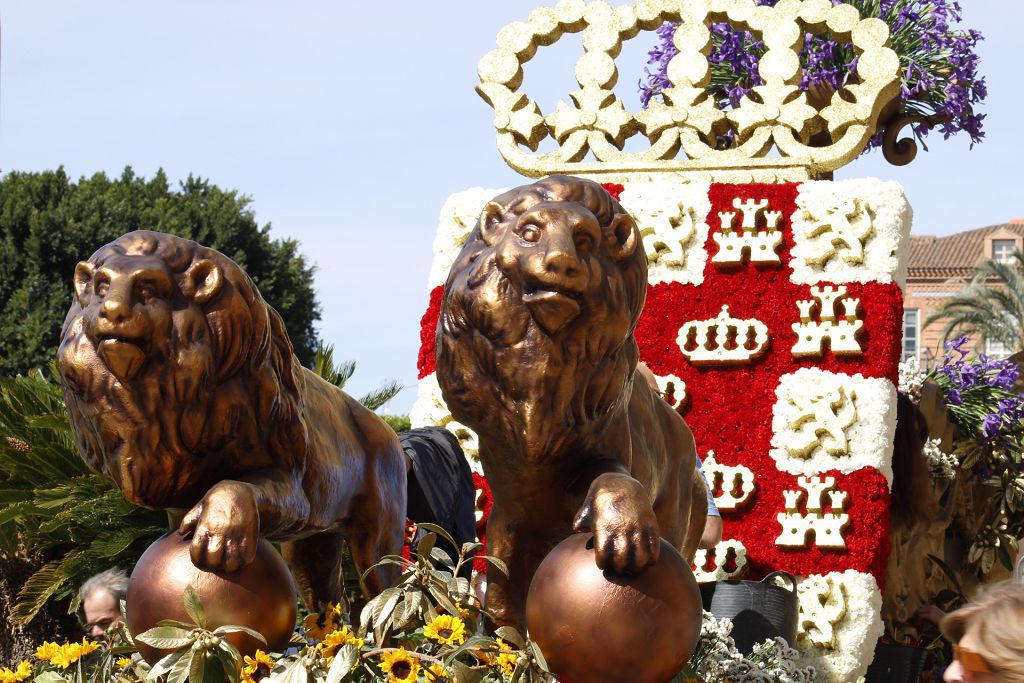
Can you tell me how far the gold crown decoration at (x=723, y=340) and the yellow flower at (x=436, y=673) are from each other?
145 inches

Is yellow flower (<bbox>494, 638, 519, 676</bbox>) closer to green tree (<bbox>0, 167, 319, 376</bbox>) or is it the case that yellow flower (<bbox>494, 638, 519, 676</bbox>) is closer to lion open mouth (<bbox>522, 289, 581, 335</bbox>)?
lion open mouth (<bbox>522, 289, 581, 335</bbox>)

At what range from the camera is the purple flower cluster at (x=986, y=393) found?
751 cm

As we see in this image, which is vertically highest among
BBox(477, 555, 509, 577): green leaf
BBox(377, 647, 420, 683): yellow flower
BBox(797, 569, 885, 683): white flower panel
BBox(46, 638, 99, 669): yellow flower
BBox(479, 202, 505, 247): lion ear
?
BBox(479, 202, 505, 247): lion ear

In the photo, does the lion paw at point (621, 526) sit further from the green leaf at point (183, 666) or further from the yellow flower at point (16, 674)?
the yellow flower at point (16, 674)

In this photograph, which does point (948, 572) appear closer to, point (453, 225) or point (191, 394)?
point (453, 225)

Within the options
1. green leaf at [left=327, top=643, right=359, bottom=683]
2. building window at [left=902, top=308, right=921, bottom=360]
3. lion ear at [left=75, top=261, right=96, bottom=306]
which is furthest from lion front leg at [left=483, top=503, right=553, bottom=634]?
building window at [left=902, top=308, right=921, bottom=360]

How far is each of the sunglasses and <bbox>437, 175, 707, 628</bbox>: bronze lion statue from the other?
0.65m

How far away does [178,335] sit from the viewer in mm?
2703

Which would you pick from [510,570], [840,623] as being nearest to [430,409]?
[840,623]

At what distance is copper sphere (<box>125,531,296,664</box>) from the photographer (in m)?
2.60

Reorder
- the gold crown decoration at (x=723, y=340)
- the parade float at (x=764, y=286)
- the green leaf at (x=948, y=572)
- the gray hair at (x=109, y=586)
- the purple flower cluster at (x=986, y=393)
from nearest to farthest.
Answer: the gray hair at (x=109, y=586)
the parade float at (x=764, y=286)
the gold crown decoration at (x=723, y=340)
the green leaf at (x=948, y=572)
the purple flower cluster at (x=986, y=393)

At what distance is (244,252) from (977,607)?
53.0 ft

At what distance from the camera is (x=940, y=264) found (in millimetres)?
36312

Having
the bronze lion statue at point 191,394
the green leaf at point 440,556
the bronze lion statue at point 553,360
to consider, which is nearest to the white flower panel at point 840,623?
the bronze lion statue at point 553,360
